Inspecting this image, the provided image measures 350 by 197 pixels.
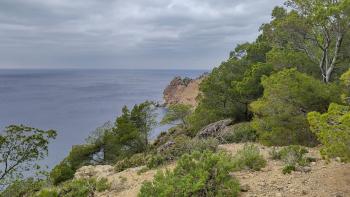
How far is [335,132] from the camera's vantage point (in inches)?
388

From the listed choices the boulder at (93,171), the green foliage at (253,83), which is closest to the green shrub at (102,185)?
the boulder at (93,171)

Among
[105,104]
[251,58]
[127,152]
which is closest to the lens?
[251,58]

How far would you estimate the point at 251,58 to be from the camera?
34.6 metres

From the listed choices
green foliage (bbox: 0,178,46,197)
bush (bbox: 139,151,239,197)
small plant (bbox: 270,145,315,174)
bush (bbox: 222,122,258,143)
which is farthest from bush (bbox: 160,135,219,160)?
green foliage (bbox: 0,178,46,197)

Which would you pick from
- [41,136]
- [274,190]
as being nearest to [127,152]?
[41,136]

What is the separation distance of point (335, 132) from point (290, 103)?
24.9 feet

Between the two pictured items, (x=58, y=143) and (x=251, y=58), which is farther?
(x=58, y=143)

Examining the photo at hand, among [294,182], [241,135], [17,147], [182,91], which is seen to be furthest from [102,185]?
[182,91]

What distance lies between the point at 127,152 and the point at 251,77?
17.8 metres

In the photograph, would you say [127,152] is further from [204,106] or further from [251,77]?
[251,77]

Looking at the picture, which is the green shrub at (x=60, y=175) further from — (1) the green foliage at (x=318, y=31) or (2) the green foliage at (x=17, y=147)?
(1) the green foliage at (x=318, y=31)

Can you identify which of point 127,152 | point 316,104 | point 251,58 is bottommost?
point 127,152

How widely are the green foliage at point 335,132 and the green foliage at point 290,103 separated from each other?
614cm

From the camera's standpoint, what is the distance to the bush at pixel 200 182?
11.3 metres
